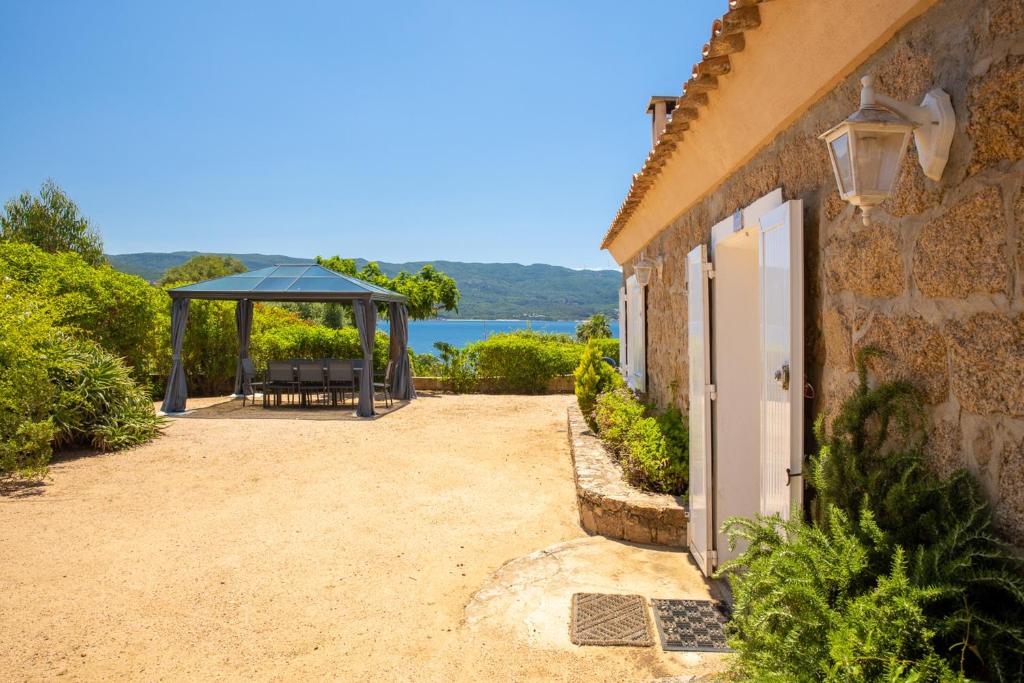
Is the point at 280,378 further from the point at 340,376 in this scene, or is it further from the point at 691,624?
the point at 691,624

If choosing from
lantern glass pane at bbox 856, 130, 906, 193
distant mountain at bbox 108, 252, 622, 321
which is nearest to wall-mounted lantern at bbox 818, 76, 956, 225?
lantern glass pane at bbox 856, 130, 906, 193

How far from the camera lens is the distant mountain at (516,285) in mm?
132875

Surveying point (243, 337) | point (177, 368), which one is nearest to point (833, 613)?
point (177, 368)

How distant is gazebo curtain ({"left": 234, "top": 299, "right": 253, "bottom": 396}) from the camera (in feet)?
49.8

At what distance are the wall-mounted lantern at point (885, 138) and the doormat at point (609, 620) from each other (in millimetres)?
2540

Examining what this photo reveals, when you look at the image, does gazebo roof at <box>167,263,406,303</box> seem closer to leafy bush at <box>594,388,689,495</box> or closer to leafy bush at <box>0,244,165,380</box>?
leafy bush at <box>0,244,165,380</box>

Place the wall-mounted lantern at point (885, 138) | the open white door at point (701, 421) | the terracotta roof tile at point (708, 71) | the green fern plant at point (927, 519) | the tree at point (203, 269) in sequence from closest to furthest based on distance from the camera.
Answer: the green fern plant at point (927, 519) < the wall-mounted lantern at point (885, 138) < the terracotta roof tile at point (708, 71) < the open white door at point (701, 421) < the tree at point (203, 269)

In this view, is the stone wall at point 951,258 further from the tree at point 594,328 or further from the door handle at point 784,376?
the tree at point 594,328

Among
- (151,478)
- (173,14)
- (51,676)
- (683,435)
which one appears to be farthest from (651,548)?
(173,14)

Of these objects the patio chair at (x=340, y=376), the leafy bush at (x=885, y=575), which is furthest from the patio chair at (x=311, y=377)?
the leafy bush at (x=885, y=575)

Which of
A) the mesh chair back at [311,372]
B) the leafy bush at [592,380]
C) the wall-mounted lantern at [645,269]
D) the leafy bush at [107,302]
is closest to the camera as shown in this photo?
the wall-mounted lantern at [645,269]

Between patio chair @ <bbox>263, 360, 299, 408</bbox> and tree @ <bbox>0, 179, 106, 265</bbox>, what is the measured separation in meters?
23.6

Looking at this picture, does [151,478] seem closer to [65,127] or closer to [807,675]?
[807,675]

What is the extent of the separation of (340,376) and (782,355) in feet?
39.7
